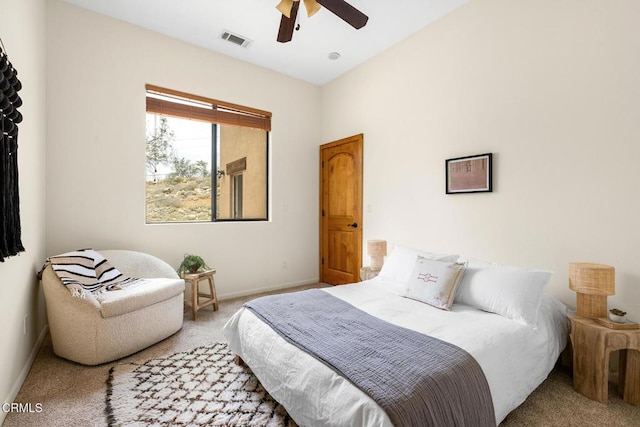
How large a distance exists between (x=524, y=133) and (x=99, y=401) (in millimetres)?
3686

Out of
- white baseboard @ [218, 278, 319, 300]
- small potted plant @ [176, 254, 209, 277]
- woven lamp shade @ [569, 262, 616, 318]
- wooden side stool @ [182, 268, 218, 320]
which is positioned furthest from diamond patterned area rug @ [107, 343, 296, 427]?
woven lamp shade @ [569, 262, 616, 318]

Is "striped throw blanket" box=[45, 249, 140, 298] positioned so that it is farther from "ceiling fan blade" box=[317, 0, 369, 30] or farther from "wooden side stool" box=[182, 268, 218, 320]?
"ceiling fan blade" box=[317, 0, 369, 30]

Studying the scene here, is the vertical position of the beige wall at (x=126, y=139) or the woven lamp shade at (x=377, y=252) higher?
the beige wall at (x=126, y=139)

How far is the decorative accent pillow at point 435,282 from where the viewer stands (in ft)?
7.23

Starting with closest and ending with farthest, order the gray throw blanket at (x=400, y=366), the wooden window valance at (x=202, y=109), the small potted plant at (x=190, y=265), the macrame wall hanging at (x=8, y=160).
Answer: the gray throw blanket at (x=400, y=366)
the macrame wall hanging at (x=8, y=160)
the small potted plant at (x=190, y=265)
the wooden window valance at (x=202, y=109)

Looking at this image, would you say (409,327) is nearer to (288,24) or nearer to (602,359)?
(602,359)

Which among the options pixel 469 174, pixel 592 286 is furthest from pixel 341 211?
pixel 592 286

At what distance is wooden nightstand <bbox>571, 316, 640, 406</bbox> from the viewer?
177cm

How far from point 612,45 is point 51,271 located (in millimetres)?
4486

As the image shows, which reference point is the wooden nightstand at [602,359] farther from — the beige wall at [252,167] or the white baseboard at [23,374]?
the beige wall at [252,167]

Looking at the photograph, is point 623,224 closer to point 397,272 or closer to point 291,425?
point 397,272

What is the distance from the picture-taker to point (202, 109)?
366 centimetres

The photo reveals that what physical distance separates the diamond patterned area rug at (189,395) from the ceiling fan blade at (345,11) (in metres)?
2.80

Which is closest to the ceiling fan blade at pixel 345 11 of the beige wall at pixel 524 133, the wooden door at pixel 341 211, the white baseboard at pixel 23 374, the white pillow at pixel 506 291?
the beige wall at pixel 524 133
